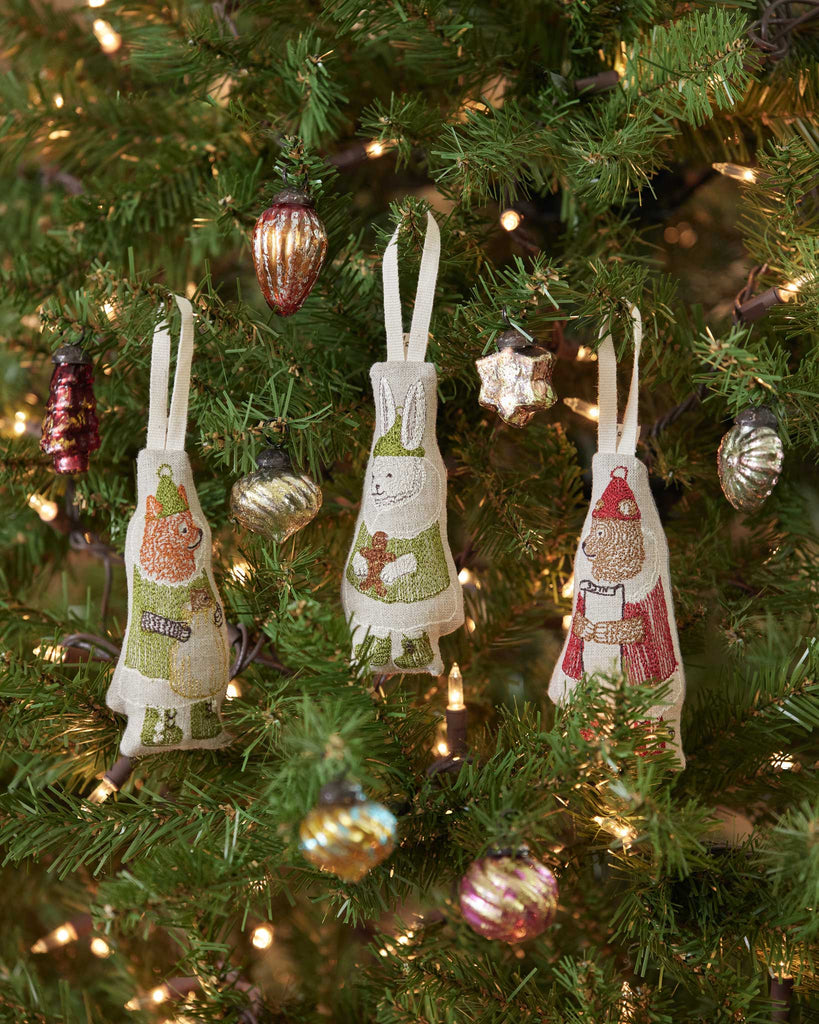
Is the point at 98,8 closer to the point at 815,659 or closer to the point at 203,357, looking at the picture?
the point at 203,357

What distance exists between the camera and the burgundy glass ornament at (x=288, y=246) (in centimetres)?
56

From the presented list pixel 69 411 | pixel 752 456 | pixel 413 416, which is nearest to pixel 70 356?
pixel 69 411

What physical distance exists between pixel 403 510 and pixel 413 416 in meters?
0.07

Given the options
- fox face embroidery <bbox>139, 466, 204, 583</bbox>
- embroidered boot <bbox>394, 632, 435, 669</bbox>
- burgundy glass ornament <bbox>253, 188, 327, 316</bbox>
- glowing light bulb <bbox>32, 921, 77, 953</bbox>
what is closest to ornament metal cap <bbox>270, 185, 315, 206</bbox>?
burgundy glass ornament <bbox>253, 188, 327, 316</bbox>

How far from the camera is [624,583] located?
0.58 meters

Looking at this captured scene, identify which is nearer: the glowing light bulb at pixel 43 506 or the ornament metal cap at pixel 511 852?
the ornament metal cap at pixel 511 852

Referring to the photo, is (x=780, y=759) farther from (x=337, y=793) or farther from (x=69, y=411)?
(x=69, y=411)

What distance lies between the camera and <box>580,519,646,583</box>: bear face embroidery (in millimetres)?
584

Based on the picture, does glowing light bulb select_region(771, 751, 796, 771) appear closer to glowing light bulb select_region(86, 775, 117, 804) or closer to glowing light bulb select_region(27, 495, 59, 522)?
glowing light bulb select_region(86, 775, 117, 804)

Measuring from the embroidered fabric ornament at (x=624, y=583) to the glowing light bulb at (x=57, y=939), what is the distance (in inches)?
25.5

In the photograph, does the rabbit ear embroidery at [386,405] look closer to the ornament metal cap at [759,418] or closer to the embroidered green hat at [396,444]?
the embroidered green hat at [396,444]

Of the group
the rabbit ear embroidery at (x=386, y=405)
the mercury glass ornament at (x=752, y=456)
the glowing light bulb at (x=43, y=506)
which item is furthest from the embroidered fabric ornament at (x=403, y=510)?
the glowing light bulb at (x=43, y=506)

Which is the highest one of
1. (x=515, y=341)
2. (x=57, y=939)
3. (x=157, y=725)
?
(x=515, y=341)

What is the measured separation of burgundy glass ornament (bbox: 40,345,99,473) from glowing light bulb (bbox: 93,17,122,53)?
0.37 meters
